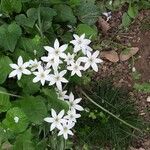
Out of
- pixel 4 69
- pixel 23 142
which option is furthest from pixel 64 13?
pixel 23 142

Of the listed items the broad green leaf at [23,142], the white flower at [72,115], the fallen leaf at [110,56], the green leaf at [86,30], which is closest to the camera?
the broad green leaf at [23,142]

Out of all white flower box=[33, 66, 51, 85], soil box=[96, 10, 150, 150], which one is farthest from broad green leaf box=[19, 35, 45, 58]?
soil box=[96, 10, 150, 150]

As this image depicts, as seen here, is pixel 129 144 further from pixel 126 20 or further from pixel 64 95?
pixel 126 20

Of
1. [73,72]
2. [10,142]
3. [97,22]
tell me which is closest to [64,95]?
[73,72]

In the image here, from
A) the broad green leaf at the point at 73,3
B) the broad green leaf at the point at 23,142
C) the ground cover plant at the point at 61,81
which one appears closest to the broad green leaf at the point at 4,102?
the ground cover plant at the point at 61,81

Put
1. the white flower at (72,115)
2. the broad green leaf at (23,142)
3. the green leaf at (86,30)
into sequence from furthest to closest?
the green leaf at (86,30)
the white flower at (72,115)
the broad green leaf at (23,142)

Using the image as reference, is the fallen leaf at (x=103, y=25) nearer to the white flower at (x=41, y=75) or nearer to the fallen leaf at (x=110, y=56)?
the fallen leaf at (x=110, y=56)

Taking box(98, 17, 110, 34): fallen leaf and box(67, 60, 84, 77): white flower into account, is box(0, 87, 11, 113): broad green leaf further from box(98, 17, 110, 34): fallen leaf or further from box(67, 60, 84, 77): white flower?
box(98, 17, 110, 34): fallen leaf
